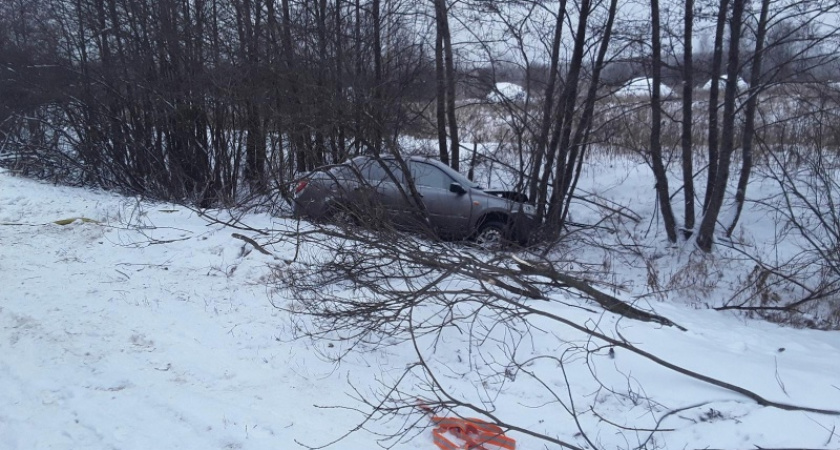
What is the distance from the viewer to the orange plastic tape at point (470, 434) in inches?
158

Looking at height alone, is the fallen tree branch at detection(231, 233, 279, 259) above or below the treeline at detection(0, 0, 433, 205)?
below

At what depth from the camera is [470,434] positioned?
414 centimetres

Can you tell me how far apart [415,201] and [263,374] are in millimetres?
4796

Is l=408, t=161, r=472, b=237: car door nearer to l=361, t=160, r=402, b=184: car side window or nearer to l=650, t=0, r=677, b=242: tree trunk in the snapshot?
l=361, t=160, r=402, b=184: car side window

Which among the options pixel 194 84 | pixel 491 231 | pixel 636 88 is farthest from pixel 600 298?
pixel 194 84

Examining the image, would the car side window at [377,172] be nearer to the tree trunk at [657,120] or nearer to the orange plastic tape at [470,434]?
the tree trunk at [657,120]

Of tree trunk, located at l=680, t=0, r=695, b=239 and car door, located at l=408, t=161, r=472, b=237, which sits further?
tree trunk, located at l=680, t=0, r=695, b=239

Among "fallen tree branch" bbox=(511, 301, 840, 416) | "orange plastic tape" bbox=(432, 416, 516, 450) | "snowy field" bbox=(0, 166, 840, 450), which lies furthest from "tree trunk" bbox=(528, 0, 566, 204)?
"orange plastic tape" bbox=(432, 416, 516, 450)

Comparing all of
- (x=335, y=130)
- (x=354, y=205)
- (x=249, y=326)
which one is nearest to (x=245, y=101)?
(x=335, y=130)

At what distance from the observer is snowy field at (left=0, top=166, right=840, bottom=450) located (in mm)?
4055

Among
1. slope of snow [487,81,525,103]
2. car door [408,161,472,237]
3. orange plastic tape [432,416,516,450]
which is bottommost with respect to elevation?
orange plastic tape [432,416,516,450]

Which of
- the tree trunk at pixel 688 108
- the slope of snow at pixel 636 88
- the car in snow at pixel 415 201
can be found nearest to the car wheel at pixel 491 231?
the car in snow at pixel 415 201

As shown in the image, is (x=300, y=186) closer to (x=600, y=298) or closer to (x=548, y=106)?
(x=548, y=106)

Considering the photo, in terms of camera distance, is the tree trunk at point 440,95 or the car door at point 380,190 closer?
the car door at point 380,190
